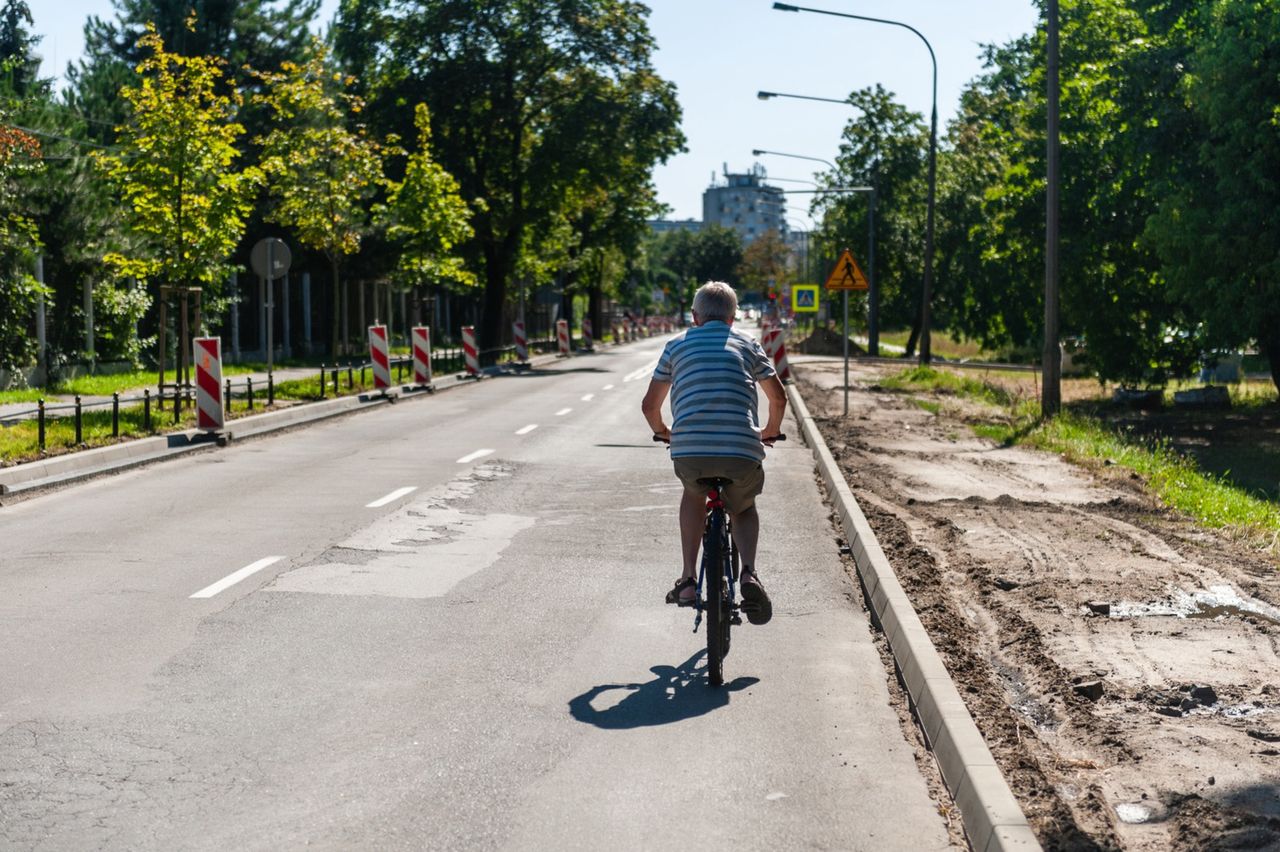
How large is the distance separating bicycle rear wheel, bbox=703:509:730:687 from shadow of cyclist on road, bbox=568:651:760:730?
11cm

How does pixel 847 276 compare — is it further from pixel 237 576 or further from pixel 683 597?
pixel 683 597

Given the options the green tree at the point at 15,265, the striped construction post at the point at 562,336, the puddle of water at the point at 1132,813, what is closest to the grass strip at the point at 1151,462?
the puddle of water at the point at 1132,813

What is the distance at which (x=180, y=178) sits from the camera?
24.3 metres

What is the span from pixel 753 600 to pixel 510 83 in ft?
147

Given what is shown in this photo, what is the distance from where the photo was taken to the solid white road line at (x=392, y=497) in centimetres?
1362

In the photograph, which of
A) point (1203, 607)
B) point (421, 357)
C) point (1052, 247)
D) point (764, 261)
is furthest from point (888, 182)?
point (764, 261)

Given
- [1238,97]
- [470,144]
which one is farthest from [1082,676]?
[470,144]

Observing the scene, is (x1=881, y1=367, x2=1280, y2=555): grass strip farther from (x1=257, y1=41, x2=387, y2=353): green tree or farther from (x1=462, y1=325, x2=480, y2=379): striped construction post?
(x1=462, y1=325, x2=480, y2=379): striped construction post

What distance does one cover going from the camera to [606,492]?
15164 mm

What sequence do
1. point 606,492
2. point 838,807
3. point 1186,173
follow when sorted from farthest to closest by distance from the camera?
point 1186,173
point 606,492
point 838,807

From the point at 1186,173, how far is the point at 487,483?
1638cm

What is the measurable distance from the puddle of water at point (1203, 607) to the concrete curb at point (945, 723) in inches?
51.3

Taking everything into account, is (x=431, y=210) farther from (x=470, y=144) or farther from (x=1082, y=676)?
(x=1082, y=676)

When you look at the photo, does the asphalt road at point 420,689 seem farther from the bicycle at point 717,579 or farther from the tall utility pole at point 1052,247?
the tall utility pole at point 1052,247
